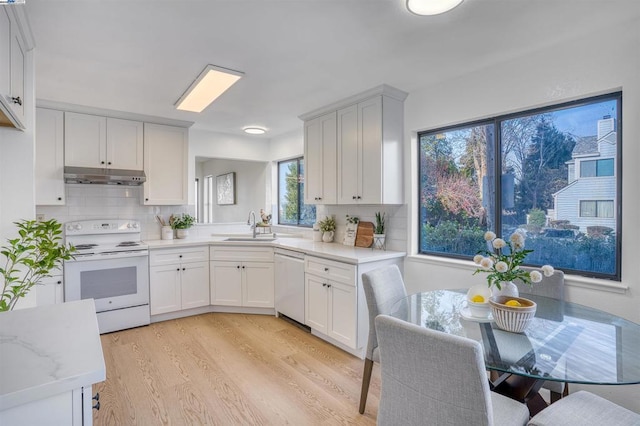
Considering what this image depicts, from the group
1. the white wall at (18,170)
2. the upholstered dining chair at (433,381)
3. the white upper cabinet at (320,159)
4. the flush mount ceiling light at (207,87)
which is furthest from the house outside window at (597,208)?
the white wall at (18,170)

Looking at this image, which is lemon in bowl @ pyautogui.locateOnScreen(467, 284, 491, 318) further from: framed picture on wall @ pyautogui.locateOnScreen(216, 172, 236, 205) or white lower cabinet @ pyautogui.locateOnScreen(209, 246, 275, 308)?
framed picture on wall @ pyautogui.locateOnScreen(216, 172, 236, 205)

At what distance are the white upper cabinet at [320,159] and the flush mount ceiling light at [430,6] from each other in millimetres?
1756

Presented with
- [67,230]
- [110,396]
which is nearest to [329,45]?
[110,396]

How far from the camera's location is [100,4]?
5.81ft

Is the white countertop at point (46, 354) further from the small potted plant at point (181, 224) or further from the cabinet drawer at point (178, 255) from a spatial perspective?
the small potted plant at point (181, 224)

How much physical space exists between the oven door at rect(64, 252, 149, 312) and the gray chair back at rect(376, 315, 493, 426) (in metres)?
3.21

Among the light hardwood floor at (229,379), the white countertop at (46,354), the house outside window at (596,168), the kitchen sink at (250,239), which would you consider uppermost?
the house outside window at (596,168)

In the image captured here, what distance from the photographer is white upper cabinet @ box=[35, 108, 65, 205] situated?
340 centimetres

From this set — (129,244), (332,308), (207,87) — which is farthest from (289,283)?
(207,87)

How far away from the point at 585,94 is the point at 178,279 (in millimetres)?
4136

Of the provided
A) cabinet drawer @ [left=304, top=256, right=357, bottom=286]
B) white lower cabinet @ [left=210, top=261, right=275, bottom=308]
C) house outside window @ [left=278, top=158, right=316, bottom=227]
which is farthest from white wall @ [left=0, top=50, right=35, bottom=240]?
house outside window @ [left=278, top=158, right=316, bottom=227]

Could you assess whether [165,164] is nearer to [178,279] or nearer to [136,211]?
[136,211]

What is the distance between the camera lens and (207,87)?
2.95 m

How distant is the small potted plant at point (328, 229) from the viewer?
401 cm
